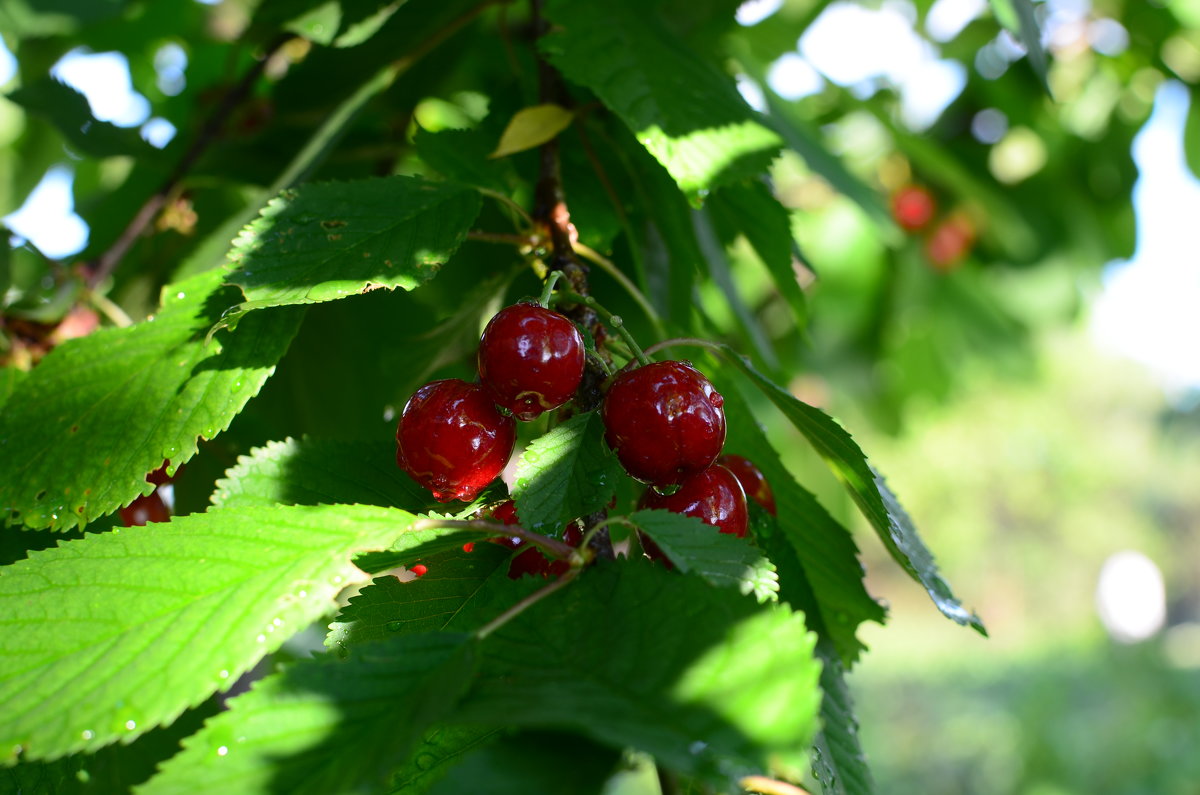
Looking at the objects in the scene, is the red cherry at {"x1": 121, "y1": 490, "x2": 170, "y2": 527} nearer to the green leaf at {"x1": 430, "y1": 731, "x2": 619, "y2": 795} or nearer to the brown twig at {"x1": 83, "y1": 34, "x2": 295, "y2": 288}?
the brown twig at {"x1": 83, "y1": 34, "x2": 295, "y2": 288}

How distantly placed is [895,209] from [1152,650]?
23.5 feet

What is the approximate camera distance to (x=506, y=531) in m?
0.59

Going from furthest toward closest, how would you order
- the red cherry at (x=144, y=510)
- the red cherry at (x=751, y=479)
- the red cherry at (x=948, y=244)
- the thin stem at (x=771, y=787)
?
the red cherry at (x=948, y=244)
the red cherry at (x=144, y=510)
the red cherry at (x=751, y=479)
the thin stem at (x=771, y=787)

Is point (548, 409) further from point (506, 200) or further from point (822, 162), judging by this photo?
point (822, 162)

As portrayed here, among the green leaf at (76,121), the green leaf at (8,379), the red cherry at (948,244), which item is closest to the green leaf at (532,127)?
the green leaf at (8,379)

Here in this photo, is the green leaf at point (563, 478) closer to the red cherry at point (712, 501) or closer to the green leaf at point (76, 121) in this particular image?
the red cherry at point (712, 501)

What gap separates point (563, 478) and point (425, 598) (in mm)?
130

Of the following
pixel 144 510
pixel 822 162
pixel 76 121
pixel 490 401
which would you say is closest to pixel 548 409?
pixel 490 401

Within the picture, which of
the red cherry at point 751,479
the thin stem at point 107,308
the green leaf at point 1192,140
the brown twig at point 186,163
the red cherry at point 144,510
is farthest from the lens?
the green leaf at point 1192,140

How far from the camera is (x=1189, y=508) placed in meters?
24.0

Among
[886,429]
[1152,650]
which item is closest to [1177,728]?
[1152,650]

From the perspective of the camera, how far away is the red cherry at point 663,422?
2.05 ft

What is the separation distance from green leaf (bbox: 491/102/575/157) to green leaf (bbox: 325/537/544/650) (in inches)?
16.4

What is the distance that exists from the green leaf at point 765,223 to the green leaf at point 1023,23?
11.9 inches
